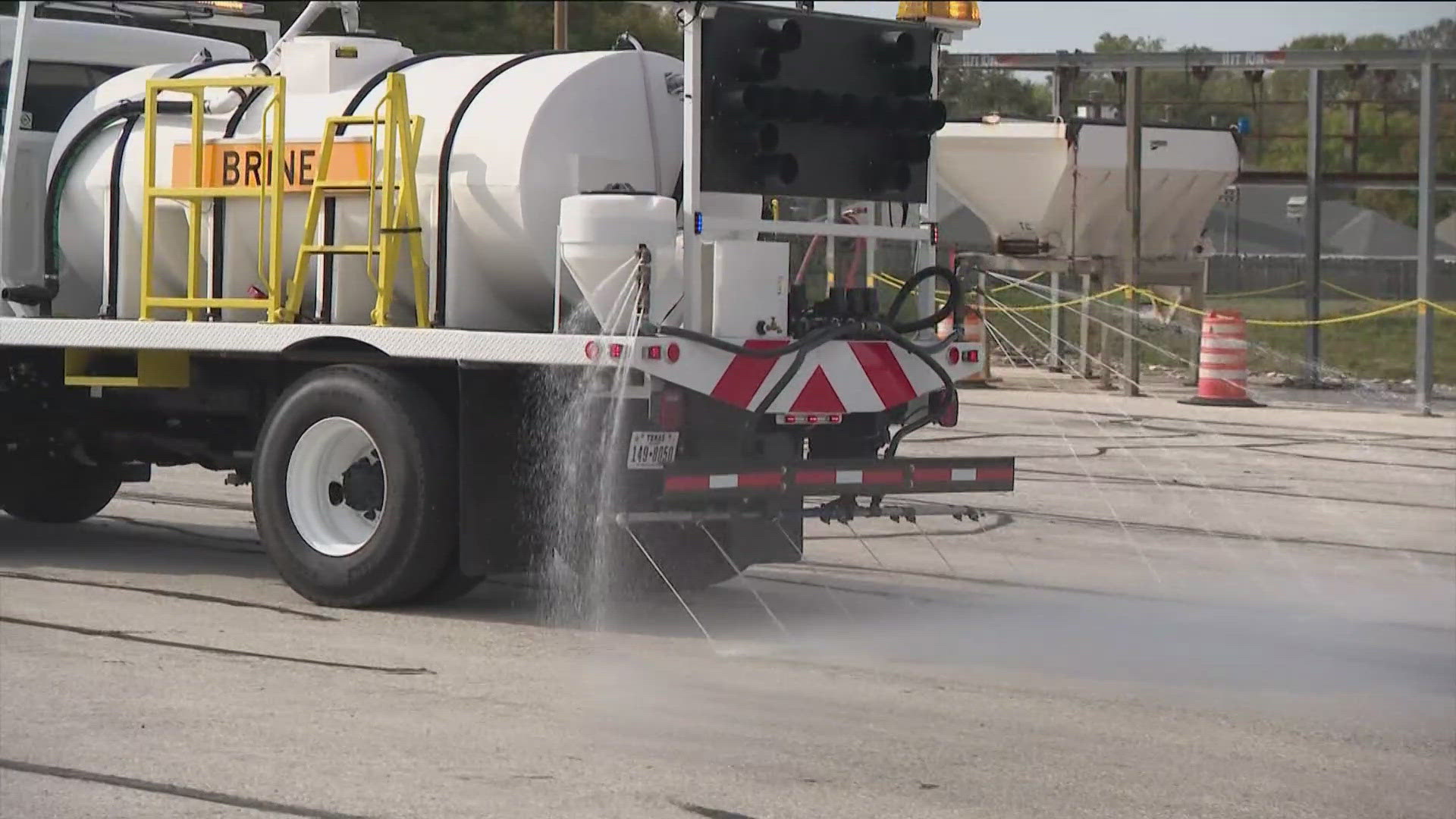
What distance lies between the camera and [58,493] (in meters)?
12.9

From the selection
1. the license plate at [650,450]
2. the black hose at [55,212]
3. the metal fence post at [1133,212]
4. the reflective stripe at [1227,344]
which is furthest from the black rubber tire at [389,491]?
the metal fence post at [1133,212]

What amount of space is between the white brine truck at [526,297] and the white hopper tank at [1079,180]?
15795mm

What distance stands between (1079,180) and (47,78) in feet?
52.6

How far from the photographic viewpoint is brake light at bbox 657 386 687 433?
8.98 metres

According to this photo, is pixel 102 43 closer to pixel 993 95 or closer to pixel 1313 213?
pixel 1313 213

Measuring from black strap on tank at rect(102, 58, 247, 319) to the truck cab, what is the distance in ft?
2.43

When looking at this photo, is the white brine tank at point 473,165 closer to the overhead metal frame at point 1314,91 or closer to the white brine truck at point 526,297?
the white brine truck at point 526,297

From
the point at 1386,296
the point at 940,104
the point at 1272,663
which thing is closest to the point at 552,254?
the point at 940,104

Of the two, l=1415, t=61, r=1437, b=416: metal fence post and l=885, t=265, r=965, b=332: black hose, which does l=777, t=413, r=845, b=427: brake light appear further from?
l=1415, t=61, r=1437, b=416: metal fence post

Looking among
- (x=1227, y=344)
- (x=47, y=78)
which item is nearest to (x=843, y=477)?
(x=47, y=78)

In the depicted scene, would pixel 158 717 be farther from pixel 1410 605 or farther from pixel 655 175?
pixel 1410 605

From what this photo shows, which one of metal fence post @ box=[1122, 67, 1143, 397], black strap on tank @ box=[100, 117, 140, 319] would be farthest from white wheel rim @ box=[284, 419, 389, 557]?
metal fence post @ box=[1122, 67, 1143, 397]

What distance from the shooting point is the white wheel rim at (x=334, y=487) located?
9.81m

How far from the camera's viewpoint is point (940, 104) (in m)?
9.85
